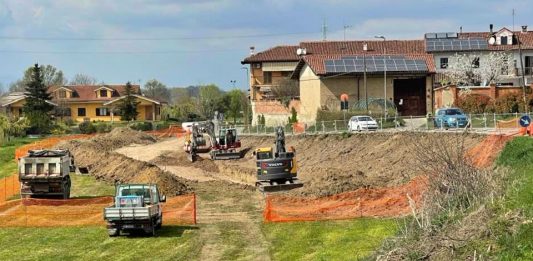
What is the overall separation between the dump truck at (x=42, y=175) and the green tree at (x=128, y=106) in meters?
76.4

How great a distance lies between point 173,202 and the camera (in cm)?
3375

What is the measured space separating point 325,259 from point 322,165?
1178 inches

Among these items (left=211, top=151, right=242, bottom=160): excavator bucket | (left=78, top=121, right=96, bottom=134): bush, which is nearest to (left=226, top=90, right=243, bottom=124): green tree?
(left=78, top=121, right=96, bottom=134): bush

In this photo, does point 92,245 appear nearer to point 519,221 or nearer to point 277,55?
point 519,221

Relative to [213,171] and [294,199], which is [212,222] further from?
[213,171]

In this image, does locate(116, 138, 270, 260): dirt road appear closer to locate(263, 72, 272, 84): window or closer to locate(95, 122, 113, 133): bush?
locate(95, 122, 113, 133): bush

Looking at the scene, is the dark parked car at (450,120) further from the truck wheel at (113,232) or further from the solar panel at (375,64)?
the truck wheel at (113,232)

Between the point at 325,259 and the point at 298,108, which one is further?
the point at 298,108

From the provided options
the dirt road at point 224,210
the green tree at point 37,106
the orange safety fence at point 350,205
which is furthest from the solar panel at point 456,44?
the orange safety fence at point 350,205

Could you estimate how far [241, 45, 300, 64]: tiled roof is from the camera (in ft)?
348

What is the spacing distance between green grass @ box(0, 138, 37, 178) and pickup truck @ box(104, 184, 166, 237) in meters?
32.1

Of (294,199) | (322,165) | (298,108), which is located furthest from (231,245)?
(298,108)

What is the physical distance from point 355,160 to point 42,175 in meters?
20.2

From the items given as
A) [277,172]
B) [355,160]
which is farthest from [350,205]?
[355,160]
